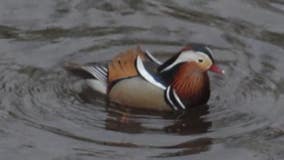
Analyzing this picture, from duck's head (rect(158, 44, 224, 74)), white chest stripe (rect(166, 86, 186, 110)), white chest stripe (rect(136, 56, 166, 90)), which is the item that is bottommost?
white chest stripe (rect(166, 86, 186, 110))

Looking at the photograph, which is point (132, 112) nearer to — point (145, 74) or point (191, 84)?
point (145, 74)

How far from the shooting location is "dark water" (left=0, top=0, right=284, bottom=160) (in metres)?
9.77

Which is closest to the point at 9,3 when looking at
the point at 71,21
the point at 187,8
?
the point at 71,21

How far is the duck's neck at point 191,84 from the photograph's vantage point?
1073 centimetres

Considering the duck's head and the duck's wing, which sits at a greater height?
the duck's head

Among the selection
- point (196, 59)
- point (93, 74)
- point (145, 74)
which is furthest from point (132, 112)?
point (196, 59)

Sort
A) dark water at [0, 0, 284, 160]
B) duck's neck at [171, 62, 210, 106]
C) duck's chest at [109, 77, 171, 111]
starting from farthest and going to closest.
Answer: duck's neck at [171, 62, 210, 106], duck's chest at [109, 77, 171, 111], dark water at [0, 0, 284, 160]

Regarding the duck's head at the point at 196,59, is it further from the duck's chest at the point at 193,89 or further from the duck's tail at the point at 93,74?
the duck's tail at the point at 93,74

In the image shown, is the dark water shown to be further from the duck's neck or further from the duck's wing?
the duck's wing

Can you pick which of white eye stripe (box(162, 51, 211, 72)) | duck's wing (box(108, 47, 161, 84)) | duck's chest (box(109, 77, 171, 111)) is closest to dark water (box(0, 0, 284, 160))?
duck's chest (box(109, 77, 171, 111))

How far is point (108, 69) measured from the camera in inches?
426

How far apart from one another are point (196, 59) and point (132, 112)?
757mm

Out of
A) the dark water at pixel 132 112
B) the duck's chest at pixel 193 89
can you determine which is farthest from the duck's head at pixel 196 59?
the dark water at pixel 132 112

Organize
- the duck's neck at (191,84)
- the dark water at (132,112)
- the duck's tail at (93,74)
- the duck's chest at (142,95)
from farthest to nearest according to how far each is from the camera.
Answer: the duck's tail at (93,74) < the duck's neck at (191,84) < the duck's chest at (142,95) < the dark water at (132,112)
